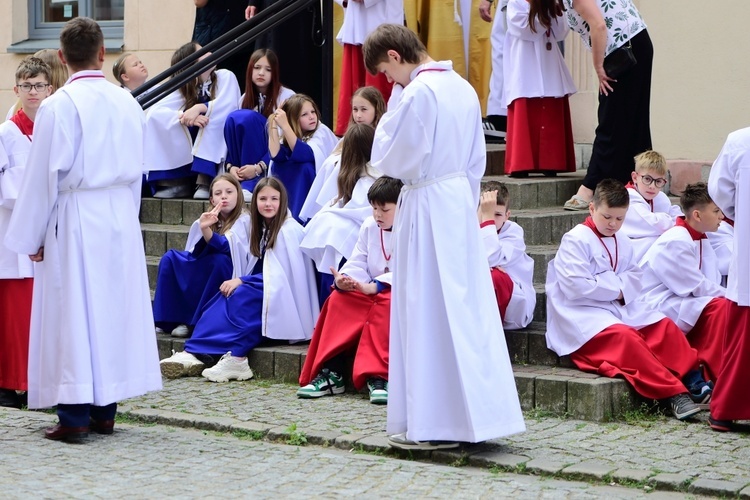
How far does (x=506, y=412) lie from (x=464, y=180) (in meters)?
1.06

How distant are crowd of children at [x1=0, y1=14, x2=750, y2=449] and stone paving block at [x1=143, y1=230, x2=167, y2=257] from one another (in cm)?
69

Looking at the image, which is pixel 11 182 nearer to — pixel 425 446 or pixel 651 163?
pixel 425 446

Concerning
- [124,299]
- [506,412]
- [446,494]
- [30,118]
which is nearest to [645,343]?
[506,412]

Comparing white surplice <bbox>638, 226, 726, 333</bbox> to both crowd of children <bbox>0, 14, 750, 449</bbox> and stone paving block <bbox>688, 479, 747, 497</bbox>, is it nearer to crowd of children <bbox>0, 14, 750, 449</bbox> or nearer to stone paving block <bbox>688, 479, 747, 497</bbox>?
crowd of children <bbox>0, 14, 750, 449</bbox>

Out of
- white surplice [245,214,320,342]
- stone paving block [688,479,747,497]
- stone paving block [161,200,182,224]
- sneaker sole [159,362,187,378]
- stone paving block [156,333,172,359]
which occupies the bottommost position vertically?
stone paving block [688,479,747,497]

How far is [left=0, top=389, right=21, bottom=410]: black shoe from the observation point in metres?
7.39

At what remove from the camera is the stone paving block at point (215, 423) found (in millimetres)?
6723

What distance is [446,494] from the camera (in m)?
5.37

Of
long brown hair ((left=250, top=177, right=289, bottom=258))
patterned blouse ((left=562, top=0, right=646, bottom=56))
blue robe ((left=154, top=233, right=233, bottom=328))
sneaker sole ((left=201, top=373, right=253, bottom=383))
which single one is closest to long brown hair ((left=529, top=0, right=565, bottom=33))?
patterned blouse ((left=562, top=0, right=646, bottom=56))

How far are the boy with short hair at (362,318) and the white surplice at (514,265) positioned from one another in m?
0.55

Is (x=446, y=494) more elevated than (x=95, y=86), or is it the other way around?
(x=95, y=86)

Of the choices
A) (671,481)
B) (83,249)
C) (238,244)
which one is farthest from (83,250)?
(671,481)

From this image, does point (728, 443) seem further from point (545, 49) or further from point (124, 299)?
point (545, 49)

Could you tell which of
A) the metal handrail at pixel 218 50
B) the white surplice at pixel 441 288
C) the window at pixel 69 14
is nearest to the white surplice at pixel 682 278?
the white surplice at pixel 441 288
